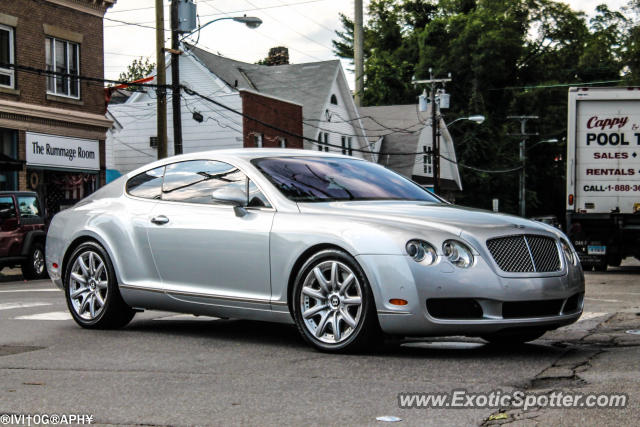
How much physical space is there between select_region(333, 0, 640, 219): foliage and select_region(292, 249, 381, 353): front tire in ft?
200

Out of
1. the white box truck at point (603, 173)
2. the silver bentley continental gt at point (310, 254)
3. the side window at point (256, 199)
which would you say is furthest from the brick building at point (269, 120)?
the side window at point (256, 199)

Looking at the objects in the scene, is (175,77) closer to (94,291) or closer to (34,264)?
(34,264)

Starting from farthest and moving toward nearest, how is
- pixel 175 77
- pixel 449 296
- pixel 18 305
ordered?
pixel 175 77, pixel 18 305, pixel 449 296

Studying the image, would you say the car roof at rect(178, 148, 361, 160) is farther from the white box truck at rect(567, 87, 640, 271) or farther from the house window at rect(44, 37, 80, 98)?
the house window at rect(44, 37, 80, 98)

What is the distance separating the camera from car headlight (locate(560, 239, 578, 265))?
7.02 metres

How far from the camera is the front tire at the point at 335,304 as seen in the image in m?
6.57

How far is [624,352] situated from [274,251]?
255cm

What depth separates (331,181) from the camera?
7664mm

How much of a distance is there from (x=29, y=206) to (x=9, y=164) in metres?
5.48

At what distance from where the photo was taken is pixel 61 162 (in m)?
28.3

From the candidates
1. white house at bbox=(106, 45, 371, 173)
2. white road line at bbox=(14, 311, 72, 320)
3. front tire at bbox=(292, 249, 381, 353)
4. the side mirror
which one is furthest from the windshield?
white house at bbox=(106, 45, 371, 173)

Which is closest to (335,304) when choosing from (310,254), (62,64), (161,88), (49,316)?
(310,254)

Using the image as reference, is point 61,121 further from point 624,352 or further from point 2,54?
point 624,352

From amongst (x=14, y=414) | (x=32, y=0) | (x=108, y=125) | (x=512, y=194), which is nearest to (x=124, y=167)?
(x=108, y=125)
